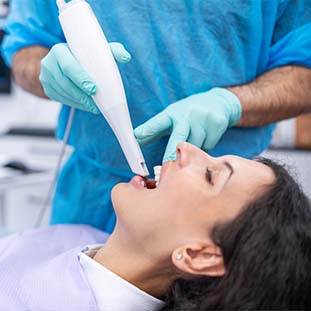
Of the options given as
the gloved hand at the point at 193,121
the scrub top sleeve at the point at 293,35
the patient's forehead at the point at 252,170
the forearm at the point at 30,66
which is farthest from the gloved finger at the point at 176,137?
the forearm at the point at 30,66

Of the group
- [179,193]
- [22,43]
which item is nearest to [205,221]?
[179,193]

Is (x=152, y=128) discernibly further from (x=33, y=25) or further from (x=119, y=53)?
(x=33, y=25)

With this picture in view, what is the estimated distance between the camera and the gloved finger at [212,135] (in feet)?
3.62

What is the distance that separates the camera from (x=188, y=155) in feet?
3.37

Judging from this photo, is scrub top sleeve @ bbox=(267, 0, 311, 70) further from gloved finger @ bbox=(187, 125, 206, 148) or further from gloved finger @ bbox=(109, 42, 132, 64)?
gloved finger @ bbox=(109, 42, 132, 64)

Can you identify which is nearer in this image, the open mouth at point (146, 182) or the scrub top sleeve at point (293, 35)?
the open mouth at point (146, 182)

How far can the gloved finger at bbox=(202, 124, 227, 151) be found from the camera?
3.62 ft

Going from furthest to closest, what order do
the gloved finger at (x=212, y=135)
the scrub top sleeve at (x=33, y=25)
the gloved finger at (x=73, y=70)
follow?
the scrub top sleeve at (x=33, y=25) → the gloved finger at (x=212, y=135) → the gloved finger at (x=73, y=70)

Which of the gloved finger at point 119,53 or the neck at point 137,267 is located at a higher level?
the gloved finger at point 119,53

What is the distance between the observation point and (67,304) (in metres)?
0.98

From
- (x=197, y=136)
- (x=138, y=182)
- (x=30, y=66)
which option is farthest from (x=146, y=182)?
(x=30, y=66)

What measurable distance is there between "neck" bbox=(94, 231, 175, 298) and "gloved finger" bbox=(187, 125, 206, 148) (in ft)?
0.80

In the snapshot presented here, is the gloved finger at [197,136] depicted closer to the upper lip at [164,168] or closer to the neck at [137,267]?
the upper lip at [164,168]

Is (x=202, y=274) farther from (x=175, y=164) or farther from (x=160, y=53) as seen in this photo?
(x=160, y=53)
